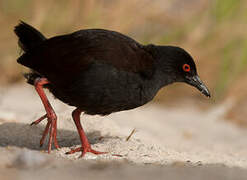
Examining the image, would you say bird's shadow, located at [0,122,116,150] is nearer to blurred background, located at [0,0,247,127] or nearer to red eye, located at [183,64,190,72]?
red eye, located at [183,64,190,72]

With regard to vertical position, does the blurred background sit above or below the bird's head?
above

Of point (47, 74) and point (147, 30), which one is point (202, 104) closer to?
point (147, 30)

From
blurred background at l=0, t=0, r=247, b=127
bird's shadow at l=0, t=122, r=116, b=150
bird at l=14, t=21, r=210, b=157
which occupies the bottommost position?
bird's shadow at l=0, t=122, r=116, b=150

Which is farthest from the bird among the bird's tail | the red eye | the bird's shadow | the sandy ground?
the sandy ground

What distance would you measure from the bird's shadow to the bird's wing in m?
0.82

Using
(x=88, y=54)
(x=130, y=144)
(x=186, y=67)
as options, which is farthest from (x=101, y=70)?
(x=130, y=144)

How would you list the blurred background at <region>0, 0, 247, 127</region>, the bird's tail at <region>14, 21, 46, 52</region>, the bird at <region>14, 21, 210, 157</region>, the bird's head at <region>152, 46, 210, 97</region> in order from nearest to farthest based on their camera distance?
the bird at <region>14, 21, 210, 157</region>
the bird's head at <region>152, 46, 210, 97</region>
the bird's tail at <region>14, 21, 46, 52</region>
the blurred background at <region>0, 0, 247, 127</region>

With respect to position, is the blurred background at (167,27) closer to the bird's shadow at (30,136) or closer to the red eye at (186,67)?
the bird's shadow at (30,136)

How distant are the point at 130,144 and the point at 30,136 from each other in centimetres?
105

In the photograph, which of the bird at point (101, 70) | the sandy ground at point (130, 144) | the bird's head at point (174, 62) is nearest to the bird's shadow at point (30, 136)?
the sandy ground at point (130, 144)

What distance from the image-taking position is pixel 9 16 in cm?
790

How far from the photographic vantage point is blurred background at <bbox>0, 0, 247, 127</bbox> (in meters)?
7.84

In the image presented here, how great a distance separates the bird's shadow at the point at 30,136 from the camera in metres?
4.90

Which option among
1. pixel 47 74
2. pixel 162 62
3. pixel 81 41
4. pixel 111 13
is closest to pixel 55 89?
pixel 47 74
